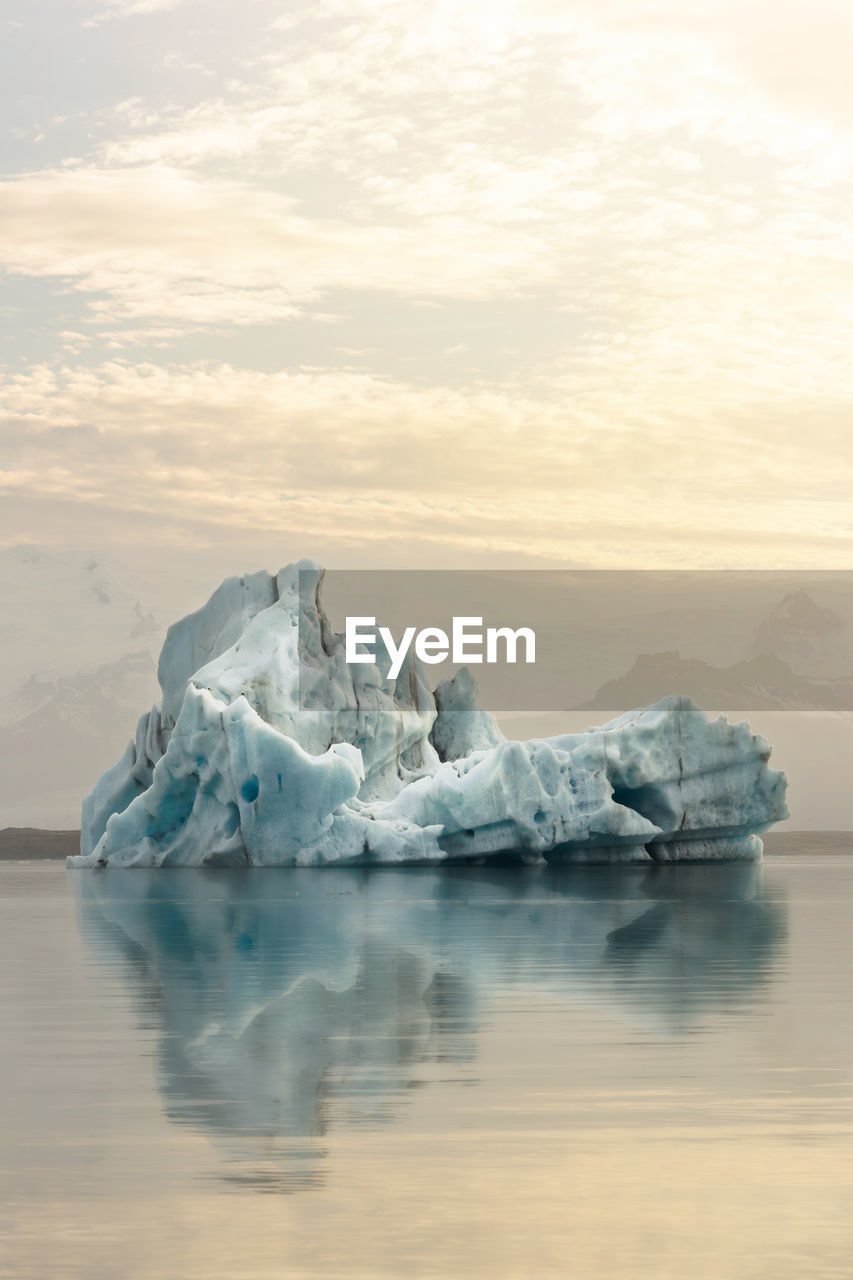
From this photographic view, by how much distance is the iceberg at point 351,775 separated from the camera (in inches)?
1305

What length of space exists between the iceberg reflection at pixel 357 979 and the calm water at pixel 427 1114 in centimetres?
4

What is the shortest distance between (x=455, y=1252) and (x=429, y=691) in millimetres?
36764

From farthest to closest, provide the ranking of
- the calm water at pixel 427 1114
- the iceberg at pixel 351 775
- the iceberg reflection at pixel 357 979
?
the iceberg at pixel 351 775
the iceberg reflection at pixel 357 979
the calm water at pixel 427 1114

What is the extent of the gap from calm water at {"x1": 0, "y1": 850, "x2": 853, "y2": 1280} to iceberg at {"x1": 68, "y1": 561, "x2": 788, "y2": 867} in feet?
65.9

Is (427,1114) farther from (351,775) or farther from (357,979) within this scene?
(351,775)

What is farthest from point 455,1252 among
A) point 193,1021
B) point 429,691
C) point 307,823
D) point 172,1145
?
point 429,691

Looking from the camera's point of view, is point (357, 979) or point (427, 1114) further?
point (357, 979)

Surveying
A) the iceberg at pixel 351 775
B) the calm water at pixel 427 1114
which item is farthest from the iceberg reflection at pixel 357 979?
the iceberg at pixel 351 775

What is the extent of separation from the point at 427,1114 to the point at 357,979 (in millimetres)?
5087

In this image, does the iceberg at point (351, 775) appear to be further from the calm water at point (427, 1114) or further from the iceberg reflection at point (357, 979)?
the calm water at point (427, 1114)

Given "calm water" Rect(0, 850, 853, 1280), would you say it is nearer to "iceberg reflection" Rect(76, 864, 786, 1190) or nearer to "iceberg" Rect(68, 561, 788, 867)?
"iceberg reflection" Rect(76, 864, 786, 1190)

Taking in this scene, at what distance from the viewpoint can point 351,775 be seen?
32.0 meters

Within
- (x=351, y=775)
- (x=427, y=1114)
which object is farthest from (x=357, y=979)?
(x=351, y=775)

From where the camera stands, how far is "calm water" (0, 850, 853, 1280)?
4039 millimetres
